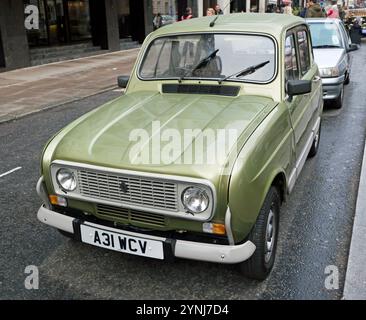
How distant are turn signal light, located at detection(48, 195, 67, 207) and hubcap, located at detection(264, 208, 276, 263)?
1544 millimetres

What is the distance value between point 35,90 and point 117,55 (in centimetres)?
779

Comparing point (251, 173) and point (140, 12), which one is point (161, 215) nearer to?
point (251, 173)

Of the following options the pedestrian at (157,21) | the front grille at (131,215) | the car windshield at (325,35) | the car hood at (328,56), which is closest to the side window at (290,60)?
the front grille at (131,215)

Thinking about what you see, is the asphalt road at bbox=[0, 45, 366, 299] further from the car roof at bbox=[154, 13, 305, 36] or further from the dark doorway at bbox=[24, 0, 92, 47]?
the dark doorway at bbox=[24, 0, 92, 47]

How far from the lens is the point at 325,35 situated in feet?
30.7

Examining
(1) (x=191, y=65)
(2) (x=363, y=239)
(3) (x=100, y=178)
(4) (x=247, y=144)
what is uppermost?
(1) (x=191, y=65)

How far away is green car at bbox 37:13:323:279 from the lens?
278 centimetres

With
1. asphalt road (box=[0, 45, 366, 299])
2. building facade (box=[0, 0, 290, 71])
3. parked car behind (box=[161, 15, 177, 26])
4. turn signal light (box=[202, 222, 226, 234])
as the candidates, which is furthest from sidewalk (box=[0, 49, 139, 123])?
parked car behind (box=[161, 15, 177, 26])

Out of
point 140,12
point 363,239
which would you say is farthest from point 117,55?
point 363,239

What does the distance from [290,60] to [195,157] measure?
1.91 metres

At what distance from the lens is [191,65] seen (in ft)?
13.7

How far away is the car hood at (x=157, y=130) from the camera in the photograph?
285 cm

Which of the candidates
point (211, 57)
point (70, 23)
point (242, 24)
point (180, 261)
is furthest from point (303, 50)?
point (70, 23)

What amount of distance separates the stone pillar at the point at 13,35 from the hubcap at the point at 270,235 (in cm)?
1283
